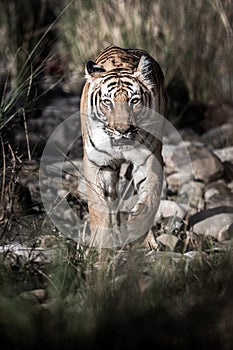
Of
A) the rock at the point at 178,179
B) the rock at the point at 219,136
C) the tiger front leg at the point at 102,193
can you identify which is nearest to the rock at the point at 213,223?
the rock at the point at 178,179

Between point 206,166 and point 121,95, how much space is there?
2.37 metres

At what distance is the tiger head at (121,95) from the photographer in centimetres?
522

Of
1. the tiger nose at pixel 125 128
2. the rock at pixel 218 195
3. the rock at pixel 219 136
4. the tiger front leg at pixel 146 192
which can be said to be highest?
the tiger nose at pixel 125 128

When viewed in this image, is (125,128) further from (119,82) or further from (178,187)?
(178,187)

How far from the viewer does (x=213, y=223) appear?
6324mm

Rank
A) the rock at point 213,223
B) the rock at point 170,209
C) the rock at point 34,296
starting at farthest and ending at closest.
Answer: the rock at point 170,209 < the rock at point 213,223 < the rock at point 34,296

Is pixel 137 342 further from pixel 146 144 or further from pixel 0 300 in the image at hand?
pixel 146 144

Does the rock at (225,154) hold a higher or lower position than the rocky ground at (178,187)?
lower

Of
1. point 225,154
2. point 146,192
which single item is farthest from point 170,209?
point 225,154

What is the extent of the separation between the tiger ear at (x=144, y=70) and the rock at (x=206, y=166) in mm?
2173

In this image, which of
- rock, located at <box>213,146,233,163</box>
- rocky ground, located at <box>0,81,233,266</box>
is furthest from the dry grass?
rock, located at <box>213,146,233,163</box>

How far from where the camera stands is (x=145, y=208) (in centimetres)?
546

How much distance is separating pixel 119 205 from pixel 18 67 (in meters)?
3.63

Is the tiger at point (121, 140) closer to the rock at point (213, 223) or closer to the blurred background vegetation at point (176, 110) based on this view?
the blurred background vegetation at point (176, 110)
